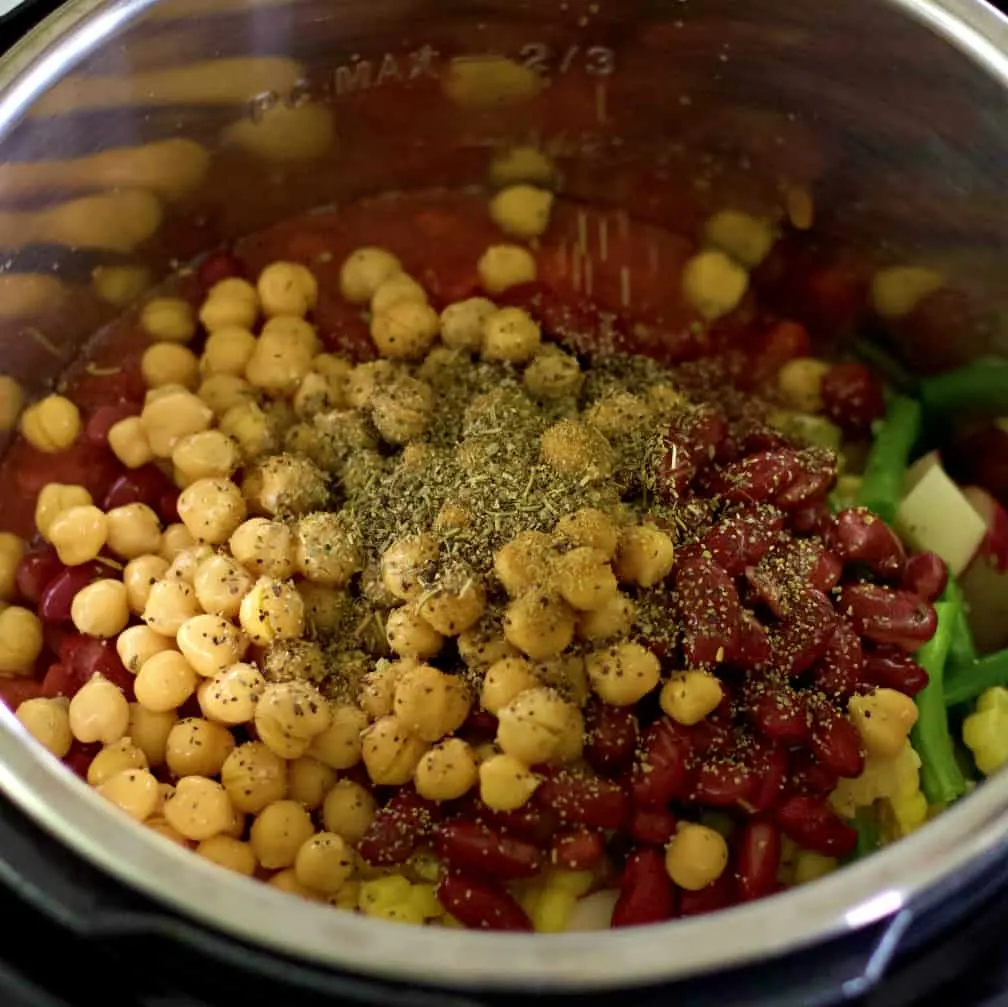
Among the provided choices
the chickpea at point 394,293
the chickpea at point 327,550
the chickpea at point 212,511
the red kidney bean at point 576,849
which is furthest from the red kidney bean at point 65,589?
the red kidney bean at point 576,849

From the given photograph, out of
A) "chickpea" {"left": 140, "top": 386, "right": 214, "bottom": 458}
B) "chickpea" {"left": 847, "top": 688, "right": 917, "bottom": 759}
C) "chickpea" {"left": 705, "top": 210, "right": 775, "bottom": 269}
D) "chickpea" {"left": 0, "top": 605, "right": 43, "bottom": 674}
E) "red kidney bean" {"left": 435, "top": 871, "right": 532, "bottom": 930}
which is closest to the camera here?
"red kidney bean" {"left": 435, "top": 871, "right": 532, "bottom": 930}

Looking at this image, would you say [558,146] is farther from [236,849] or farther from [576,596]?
[236,849]

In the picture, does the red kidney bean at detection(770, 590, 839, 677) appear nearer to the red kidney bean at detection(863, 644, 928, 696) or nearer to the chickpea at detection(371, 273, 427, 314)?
the red kidney bean at detection(863, 644, 928, 696)

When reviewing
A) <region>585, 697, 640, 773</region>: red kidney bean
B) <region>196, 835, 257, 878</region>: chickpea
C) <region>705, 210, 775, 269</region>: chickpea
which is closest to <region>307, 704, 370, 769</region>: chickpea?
<region>196, 835, 257, 878</region>: chickpea

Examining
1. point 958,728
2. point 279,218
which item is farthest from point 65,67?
point 958,728

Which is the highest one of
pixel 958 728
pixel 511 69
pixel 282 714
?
pixel 511 69

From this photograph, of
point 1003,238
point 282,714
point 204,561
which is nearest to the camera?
point 282,714
